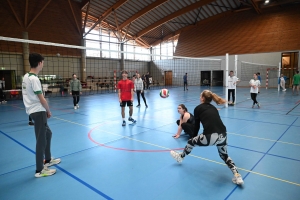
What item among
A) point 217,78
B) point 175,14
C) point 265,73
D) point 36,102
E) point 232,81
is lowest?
point 36,102

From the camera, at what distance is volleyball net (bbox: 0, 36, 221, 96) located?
17531mm

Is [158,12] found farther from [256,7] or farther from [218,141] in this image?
[218,141]

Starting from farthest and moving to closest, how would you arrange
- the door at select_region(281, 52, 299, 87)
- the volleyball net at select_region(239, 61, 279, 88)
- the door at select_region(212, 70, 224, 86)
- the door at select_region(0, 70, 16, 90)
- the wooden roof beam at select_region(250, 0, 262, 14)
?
1. the door at select_region(212, 70, 224, 86)
2. the volleyball net at select_region(239, 61, 279, 88)
3. the door at select_region(281, 52, 299, 87)
4. the wooden roof beam at select_region(250, 0, 262, 14)
5. the door at select_region(0, 70, 16, 90)

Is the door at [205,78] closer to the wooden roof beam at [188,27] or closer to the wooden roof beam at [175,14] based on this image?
→ the wooden roof beam at [188,27]

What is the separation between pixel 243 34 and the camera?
21.5 metres

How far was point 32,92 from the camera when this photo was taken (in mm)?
2709

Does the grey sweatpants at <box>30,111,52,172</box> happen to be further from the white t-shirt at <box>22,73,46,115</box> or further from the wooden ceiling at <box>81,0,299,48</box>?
the wooden ceiling at <box>81,0,299,48</box>

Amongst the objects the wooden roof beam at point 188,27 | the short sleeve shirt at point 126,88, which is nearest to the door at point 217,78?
the wooden roof beam at point 188,27

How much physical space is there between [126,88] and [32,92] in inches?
129

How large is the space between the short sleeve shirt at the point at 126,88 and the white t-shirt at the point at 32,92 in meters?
3.15

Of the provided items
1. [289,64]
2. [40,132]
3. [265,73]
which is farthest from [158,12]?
[40,132]

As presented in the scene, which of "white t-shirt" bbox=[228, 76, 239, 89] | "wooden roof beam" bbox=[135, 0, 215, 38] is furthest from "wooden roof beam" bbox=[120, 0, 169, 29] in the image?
"white t-shirt" bbox=[228, 76, 239, 89]

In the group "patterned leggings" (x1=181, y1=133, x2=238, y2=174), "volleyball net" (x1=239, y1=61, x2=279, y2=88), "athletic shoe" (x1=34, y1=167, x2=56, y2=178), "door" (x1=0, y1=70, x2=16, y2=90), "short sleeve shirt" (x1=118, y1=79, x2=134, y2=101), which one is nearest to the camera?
"patterned leggings" (x1=181, y1=133, x2=238, y2=174)

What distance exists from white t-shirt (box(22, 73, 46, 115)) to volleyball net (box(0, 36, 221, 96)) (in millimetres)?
9266
